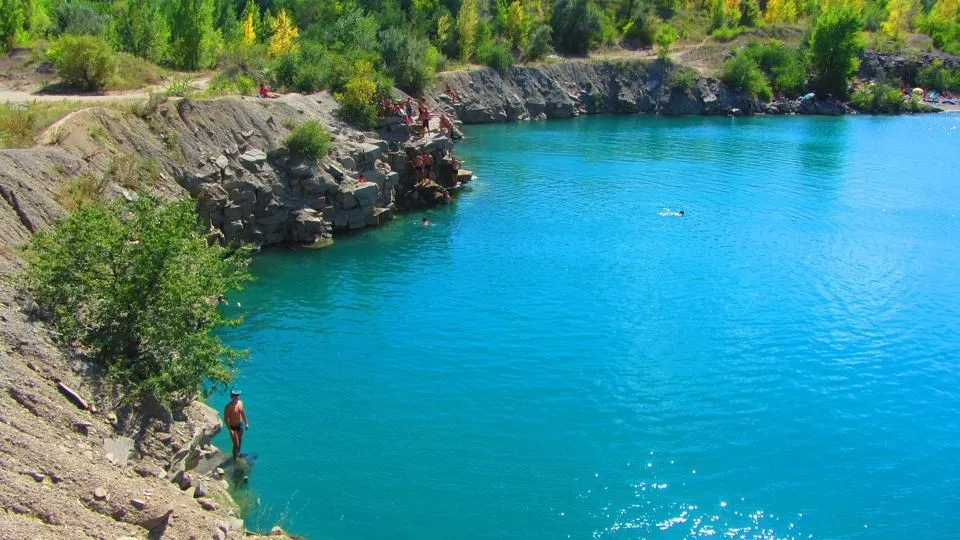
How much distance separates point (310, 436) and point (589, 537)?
364 inches

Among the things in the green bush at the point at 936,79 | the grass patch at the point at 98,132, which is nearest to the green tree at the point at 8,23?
the grass patch at the point at 98,132

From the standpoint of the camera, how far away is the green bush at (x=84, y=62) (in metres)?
47.2

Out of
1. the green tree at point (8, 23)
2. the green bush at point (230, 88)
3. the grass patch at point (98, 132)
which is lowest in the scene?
the grass patch at point (98, 132)

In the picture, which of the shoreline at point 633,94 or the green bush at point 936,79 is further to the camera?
the green bush at point 936,79

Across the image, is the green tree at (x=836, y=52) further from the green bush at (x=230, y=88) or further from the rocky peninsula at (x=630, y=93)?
the green bush at (x=230, y=88)

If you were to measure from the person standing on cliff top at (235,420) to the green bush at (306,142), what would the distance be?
78.9 feet

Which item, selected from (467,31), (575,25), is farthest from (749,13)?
(467,31)

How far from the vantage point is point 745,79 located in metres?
→ 105

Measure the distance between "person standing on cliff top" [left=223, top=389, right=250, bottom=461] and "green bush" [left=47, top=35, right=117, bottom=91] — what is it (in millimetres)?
32891

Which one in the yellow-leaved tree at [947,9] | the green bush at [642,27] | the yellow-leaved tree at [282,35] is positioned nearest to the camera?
the yellow-leaved tree at [282,35]

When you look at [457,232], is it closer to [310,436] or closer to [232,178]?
[232,178]

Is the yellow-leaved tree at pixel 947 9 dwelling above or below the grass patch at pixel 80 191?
above

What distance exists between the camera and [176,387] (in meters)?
21.6

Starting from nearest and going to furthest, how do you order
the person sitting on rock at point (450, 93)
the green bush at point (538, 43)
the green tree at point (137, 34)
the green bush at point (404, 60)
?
the green tree at point (137, 34) → the green bush at point (404, 60) → the person sitting on rock at point (450, 93) → the green bush at point (538, 43)
